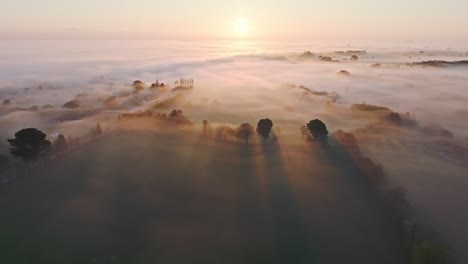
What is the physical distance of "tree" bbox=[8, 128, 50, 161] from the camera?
131m

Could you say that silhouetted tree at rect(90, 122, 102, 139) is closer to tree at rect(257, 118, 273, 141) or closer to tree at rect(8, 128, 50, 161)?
tree at rect(8, 128, 50, 161)

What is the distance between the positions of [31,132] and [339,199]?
105 meters

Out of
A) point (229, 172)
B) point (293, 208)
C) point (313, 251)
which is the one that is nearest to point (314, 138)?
point (229, 172)

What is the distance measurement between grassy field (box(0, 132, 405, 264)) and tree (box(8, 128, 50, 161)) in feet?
19.9

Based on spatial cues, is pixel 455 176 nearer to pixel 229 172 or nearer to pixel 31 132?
pixel 229 172

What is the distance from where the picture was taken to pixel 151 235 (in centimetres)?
9181

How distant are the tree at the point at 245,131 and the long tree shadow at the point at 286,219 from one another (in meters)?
29.1

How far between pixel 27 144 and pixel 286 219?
91.4 m

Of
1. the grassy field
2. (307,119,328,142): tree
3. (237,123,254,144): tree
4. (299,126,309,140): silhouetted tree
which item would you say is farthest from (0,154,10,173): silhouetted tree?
(307,119,328,142): tree

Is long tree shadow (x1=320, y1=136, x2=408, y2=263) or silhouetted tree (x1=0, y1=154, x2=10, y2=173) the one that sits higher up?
silhouetted tree (x1=0, y1=154, x2=10, y2=173)

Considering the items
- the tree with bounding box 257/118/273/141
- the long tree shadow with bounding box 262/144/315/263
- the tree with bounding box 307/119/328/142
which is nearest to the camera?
the long tree shadow with bounding box 262/144/315/263

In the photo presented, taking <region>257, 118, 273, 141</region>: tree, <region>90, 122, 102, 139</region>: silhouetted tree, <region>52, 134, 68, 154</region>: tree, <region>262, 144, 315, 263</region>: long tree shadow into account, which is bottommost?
<region>262, 144, 315, 263</region>: long tree shadow

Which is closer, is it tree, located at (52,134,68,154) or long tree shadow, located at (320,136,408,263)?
long tree shadow, located at (320,136,408,263)

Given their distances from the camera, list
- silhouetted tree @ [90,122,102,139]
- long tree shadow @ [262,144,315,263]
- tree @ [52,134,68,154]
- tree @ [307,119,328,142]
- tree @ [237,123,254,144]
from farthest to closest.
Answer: tree @ [237,123,254,144] < silhouetted tree @ [90,122,102,139] < tree @ [307,119,328,142] < tree @ [52,134,68,154] < long tree shadow @ [262,144,315,263]
